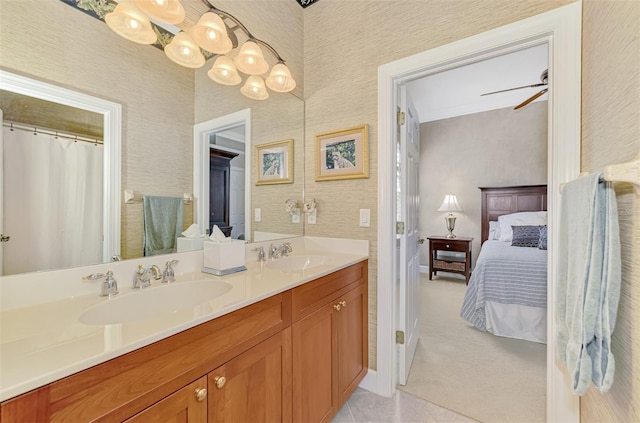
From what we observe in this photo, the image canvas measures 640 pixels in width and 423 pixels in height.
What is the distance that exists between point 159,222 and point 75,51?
748 millimetres

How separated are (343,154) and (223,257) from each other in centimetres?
108

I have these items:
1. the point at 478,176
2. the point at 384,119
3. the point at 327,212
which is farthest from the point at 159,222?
the point at 478,176

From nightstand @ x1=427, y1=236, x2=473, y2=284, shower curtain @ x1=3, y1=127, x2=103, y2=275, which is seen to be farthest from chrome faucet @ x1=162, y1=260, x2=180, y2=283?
nightstand @ x1=427, y1=236, x2=473, y2=284

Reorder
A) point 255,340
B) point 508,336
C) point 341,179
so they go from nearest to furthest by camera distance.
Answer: point 255,340 → point 341,179 → point 508,336

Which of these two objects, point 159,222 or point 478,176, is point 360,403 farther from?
point 478,176

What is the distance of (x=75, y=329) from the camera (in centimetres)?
73

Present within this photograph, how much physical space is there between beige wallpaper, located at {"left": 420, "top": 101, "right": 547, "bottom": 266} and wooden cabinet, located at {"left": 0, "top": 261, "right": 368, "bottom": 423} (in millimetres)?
3560

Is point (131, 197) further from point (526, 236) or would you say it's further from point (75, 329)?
point (526, 236)

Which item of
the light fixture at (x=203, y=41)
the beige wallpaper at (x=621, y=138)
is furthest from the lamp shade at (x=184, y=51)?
the beige wallpaper at (x=621, y=138)

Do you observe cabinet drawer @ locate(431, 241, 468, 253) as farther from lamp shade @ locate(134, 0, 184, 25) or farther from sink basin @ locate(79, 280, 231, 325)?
lamp shade @ locate(134, 0, 184, 25)

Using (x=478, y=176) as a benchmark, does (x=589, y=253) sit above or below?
below

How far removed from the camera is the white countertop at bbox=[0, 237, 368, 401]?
0.55 metres

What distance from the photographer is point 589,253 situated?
904 millimetres

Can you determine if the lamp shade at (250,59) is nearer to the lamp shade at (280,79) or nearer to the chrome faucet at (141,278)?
the lamp shade at (280,79)
